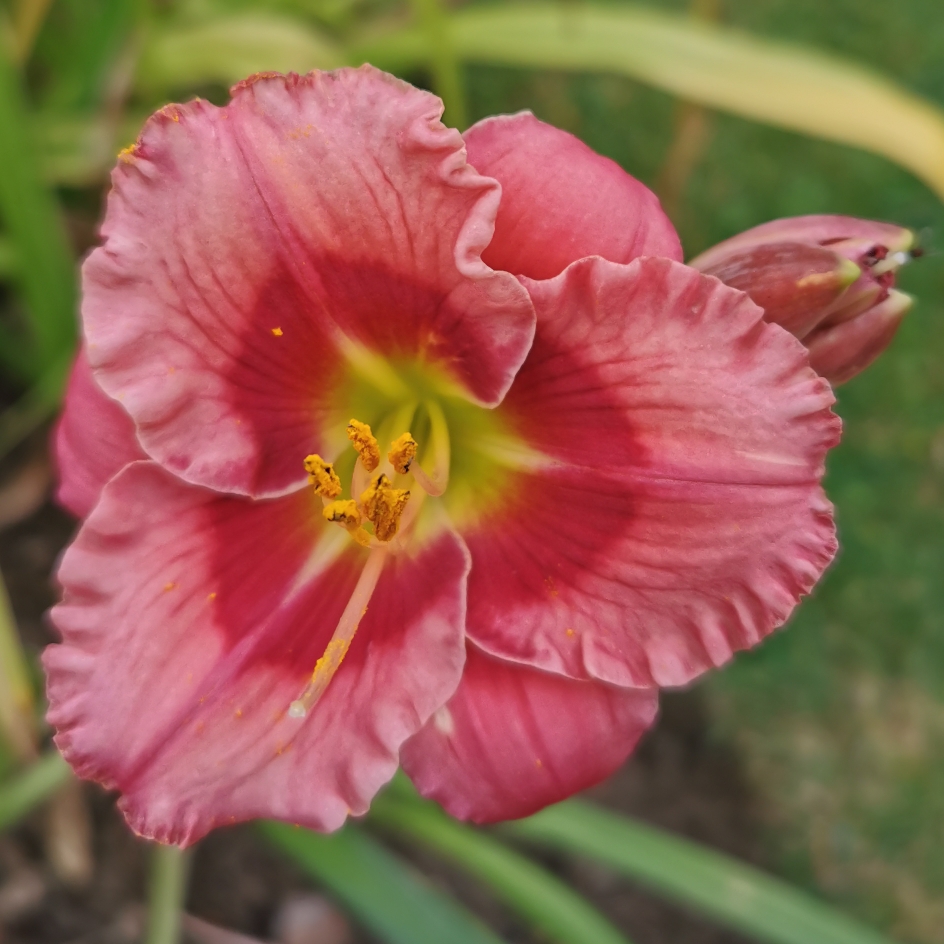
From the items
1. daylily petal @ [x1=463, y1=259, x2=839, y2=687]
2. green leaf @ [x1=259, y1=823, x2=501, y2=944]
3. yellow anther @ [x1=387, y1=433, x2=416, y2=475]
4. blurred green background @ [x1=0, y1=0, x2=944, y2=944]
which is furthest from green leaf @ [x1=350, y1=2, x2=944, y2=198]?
green leaf @ [x1=259, y1=823, x2=501, y2=944]

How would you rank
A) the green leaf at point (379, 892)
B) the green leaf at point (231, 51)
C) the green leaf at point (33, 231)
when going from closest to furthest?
1. the green leaf at point (379, 892)
2. the green leaf at point (33, 231)
3. the green leaf at point (231, 51)

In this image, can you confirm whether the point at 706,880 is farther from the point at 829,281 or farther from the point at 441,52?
the point at 441,52

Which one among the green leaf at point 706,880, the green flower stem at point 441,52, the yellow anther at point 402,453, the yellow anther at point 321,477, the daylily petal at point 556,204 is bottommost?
the green leaf at point 706,880

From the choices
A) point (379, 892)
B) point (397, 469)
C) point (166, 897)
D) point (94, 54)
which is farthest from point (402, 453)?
point (94, 54)

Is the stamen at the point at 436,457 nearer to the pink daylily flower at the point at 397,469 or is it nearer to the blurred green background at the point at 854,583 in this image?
the pink daylily flower at the point at 397,469

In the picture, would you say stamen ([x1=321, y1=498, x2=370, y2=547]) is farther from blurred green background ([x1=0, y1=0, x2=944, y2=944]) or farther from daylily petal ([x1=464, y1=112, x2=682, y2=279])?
blurred green background ([x1=0, y1=0, x2=944, y2=944])

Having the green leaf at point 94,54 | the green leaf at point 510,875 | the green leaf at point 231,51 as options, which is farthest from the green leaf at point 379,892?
the green leaf at point 94,54
